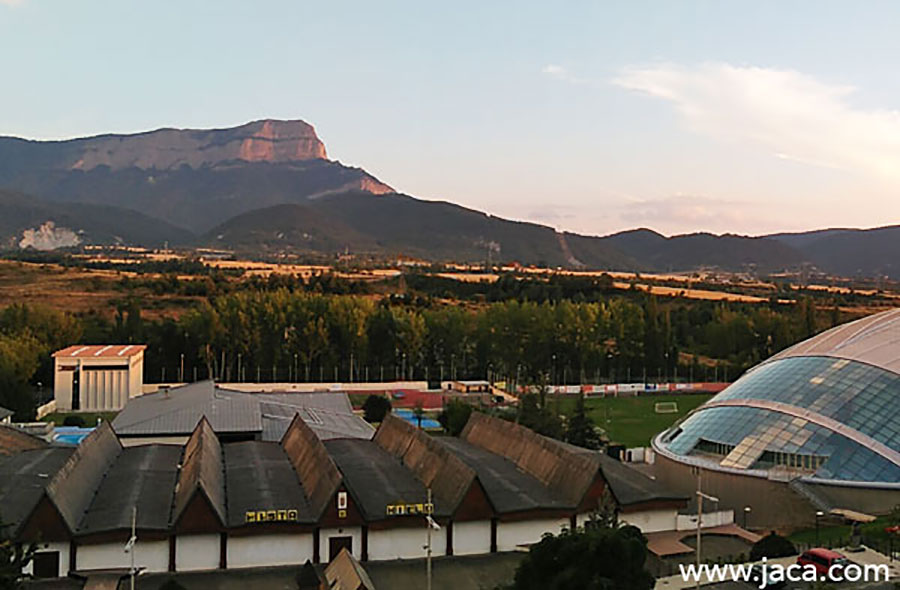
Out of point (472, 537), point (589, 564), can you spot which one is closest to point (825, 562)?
point (589, 564)

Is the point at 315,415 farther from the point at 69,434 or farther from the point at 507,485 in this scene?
the point at 507,485

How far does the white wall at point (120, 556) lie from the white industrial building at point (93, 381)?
47.1 meters

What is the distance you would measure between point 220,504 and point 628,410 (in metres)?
52.9

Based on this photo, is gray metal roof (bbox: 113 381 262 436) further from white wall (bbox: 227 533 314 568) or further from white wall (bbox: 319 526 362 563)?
white wall (bbox: 319 526 362 563)

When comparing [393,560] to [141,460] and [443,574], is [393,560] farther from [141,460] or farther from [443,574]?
[141,460]

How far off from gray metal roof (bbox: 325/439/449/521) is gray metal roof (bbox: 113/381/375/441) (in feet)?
26.6

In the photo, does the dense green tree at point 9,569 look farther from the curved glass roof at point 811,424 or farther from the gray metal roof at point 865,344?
the gray metal roof at point 865,344

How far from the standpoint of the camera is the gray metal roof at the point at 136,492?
30906 mm

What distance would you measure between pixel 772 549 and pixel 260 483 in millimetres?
19316

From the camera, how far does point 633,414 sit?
76.9m

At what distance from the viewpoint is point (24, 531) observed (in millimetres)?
29359

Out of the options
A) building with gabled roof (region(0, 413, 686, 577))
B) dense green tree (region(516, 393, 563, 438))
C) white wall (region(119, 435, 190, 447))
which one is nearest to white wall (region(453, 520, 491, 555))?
building with gabled roof (region(0, 413, 686, 577))

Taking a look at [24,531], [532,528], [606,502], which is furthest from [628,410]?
[24,531]
